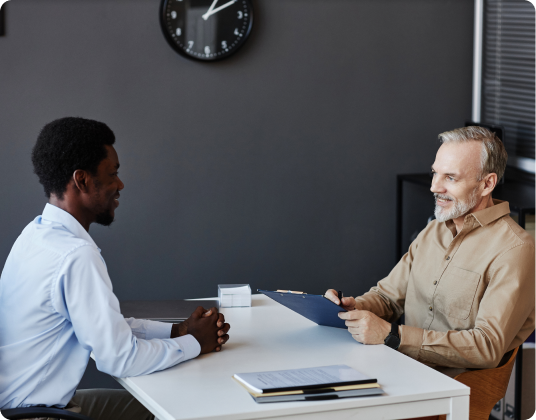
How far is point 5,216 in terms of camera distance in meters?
2.98

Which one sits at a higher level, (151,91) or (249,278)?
(151,91)

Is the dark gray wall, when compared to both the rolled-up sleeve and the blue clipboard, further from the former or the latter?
the rolled-up sleeve

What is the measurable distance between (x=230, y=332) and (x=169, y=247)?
1.42 m

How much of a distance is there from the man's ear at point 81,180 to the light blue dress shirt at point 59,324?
8cm

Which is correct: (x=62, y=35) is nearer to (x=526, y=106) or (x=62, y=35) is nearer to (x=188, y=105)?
(x=188, y=105)

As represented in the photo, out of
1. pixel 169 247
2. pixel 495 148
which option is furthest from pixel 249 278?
pixel 495 148

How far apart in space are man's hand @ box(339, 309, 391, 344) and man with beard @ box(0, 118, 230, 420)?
417 mm

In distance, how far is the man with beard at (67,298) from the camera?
1442 mm

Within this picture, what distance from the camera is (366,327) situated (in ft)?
5.68

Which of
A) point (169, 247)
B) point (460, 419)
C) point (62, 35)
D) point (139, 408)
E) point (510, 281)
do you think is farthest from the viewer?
point (169, 247)

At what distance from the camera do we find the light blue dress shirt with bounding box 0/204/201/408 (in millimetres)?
1439

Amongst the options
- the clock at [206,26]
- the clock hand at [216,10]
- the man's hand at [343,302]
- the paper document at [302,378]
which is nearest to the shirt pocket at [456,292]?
the man's hand at [343,302]

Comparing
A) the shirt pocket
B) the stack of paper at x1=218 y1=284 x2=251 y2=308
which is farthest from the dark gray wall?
the shirt pocket

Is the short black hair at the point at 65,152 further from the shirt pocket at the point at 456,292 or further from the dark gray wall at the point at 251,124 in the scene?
the dark gray wall at the point at 251,124
